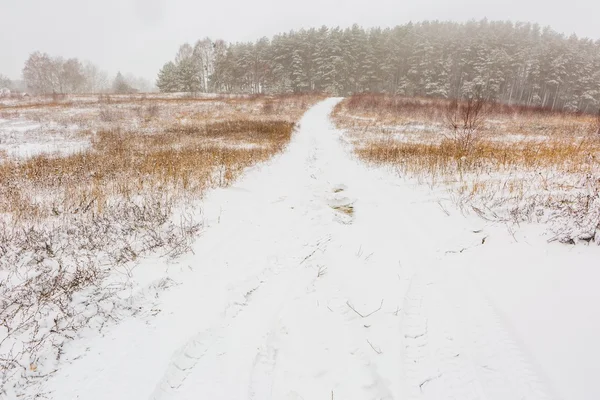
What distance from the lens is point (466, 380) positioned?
7.26 ft

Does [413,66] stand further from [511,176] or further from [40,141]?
[40,141]

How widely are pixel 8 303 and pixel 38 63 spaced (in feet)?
286

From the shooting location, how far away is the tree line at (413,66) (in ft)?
172

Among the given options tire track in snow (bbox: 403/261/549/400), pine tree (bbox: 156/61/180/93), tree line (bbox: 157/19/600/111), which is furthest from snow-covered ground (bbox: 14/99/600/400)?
pine tree (bbox: 156/61/180/93)

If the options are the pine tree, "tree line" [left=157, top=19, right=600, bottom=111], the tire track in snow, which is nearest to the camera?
the tire track in snow

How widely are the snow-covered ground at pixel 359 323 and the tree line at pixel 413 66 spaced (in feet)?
176

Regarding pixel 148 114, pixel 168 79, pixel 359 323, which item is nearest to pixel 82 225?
pixel 359 323

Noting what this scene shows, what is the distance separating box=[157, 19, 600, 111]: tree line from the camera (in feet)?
172

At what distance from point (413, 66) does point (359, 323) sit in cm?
6150

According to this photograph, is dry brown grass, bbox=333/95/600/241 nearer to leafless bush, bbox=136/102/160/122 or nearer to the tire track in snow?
the tire track in snow

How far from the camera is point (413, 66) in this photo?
54.4m

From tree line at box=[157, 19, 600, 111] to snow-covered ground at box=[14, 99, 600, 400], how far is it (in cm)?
5373

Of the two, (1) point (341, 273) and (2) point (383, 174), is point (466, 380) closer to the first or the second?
(1) point (341, 273)

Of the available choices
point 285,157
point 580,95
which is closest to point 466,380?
point 285,157
